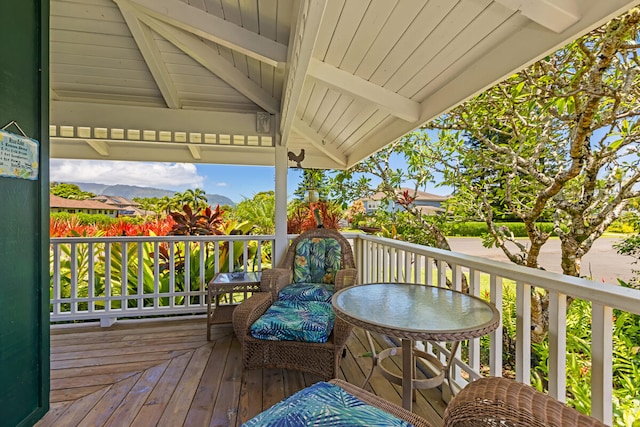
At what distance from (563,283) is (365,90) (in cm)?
200

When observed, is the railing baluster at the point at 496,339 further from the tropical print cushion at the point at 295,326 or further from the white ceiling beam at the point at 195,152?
the white ceiling beam at the point at 195,152

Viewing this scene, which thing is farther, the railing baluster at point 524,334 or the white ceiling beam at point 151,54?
the white ceiling beam at point 151,54

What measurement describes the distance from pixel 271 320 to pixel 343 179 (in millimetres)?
3624

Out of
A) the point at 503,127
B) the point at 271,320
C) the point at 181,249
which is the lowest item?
the point at 271,320

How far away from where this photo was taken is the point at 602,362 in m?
1.15

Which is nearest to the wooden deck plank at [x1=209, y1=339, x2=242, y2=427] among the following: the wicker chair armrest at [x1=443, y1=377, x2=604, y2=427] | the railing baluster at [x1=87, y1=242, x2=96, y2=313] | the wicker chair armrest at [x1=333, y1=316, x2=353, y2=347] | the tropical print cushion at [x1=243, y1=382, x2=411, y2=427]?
the wicker chair armrest at [x1=333, y1=316, x2=353, y2=347]

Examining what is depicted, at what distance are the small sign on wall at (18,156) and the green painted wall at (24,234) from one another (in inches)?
1.5

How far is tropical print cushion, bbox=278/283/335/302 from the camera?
108 inches

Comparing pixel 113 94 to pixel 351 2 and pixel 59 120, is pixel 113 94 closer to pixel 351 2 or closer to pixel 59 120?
pixel 59 120

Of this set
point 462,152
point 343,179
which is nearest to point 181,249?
point 343,179

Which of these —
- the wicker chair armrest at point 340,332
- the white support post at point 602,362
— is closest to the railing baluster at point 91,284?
the wicker chair armrest at point 340,332

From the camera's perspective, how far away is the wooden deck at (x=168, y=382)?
1914 mm

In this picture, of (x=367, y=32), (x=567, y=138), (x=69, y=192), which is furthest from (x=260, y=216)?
(x=69, y=192)

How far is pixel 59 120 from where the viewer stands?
335 cm
